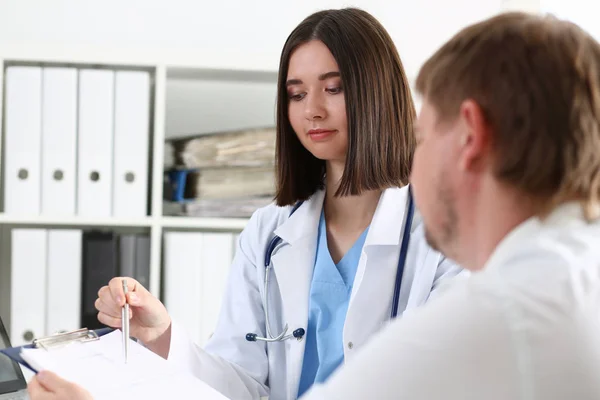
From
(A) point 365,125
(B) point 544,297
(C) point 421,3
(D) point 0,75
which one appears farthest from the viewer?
(C) point 421,3

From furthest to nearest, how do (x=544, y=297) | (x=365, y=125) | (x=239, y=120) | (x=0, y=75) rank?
(x=239, y=120) < (x=0, y=75) < (x=365, y=125) < (x=544, y=297)

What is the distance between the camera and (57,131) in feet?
6.00

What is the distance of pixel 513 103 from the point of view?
627mm

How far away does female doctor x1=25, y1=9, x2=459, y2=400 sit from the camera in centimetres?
130

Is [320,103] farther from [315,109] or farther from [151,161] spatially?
[151,161]

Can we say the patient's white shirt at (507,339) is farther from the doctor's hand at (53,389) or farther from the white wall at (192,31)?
the white wall at (192,31)

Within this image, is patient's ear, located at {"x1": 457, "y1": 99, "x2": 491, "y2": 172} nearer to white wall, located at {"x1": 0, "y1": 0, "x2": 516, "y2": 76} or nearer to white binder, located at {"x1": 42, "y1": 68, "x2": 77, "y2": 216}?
white binder, located at {"x1": 42, "y1": 68, "x2": 77, "y2": 216}

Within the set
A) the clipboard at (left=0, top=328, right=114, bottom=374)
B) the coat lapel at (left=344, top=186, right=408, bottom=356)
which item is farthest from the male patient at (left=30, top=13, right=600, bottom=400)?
the coat lapel at (left=344, top=186, right=408, bottom=356)

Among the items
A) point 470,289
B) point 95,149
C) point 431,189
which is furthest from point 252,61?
point 470,289

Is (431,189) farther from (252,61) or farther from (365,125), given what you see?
(252,61)

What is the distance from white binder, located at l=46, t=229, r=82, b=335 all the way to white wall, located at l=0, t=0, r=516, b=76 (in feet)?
2.10

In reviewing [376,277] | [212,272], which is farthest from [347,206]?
[212,272]

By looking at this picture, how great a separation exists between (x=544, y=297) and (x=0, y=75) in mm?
1622

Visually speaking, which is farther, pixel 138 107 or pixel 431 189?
pixel 138 107
